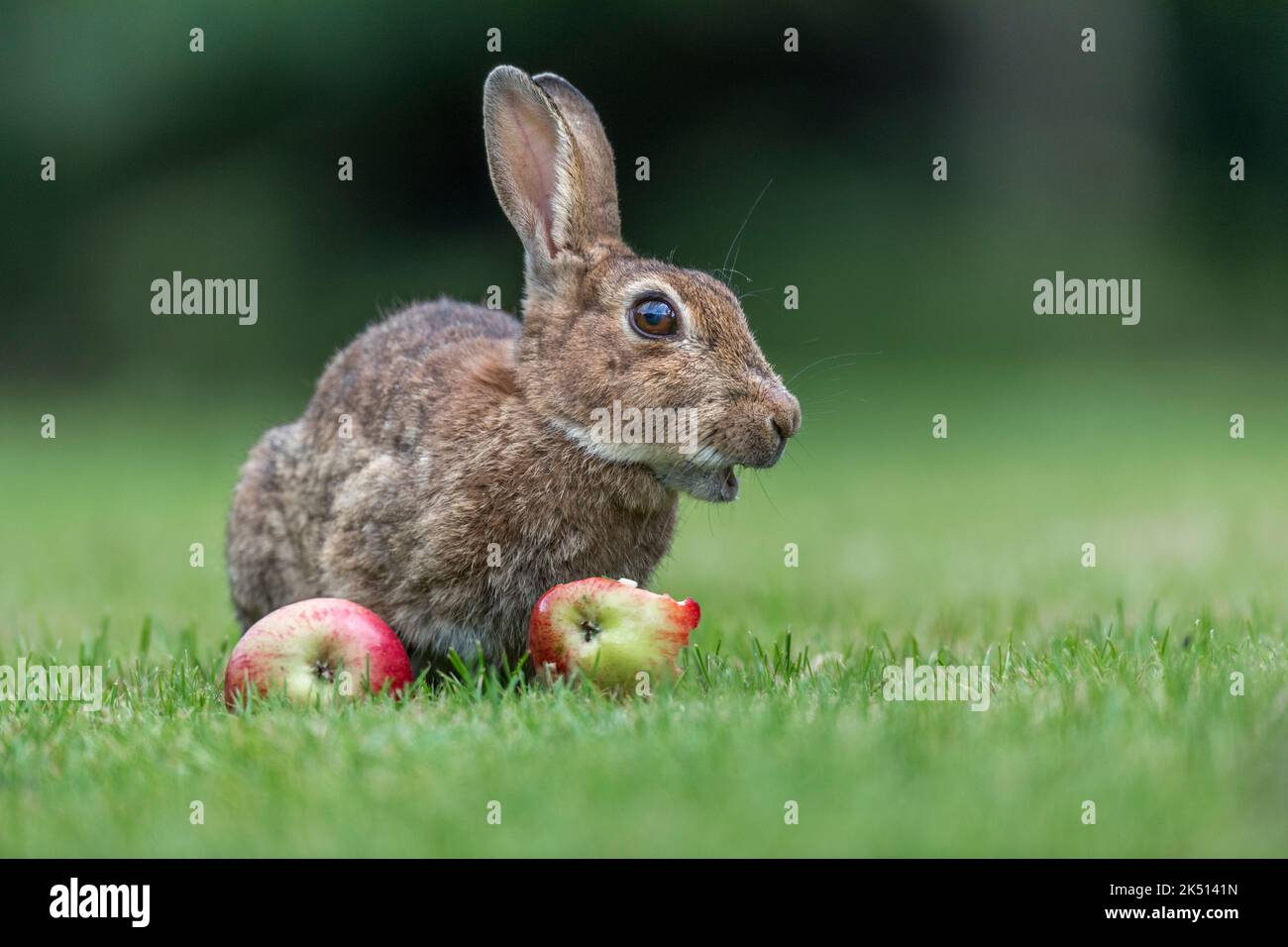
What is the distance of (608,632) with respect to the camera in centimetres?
417

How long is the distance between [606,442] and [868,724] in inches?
54.1

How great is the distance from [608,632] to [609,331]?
0.95 metres

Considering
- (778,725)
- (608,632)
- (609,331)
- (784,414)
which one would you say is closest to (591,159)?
(609,331)

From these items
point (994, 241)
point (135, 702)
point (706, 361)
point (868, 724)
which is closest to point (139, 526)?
point (135, 702)

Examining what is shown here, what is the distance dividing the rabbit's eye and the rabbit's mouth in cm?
41

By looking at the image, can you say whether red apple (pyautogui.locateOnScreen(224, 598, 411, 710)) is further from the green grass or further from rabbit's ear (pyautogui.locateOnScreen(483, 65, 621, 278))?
rabbit's ear (pyautogui.locateOnScreen(483, 65, 621, 278))

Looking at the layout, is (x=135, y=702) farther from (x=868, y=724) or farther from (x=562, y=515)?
(x=868, y=724)

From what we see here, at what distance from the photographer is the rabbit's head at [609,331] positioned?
14.5 ft

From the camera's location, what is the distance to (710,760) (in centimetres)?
314

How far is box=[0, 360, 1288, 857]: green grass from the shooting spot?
9.29 ft

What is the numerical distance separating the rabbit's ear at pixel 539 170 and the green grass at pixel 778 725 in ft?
3.99

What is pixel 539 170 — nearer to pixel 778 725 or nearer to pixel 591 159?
pixel 591 159

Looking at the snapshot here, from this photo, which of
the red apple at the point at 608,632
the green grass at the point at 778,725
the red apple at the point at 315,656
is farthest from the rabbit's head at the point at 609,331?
the red apple at the point at 315,656
